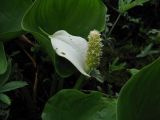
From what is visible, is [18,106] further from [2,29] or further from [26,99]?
[2,29]

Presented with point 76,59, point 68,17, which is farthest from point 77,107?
point 68,17

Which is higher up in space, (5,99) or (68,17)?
(68,17)

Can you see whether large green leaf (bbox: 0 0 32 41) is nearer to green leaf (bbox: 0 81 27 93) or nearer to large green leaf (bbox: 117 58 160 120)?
green leaf (bbox: 0 81 27 93)

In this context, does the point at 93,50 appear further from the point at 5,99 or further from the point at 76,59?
the point at 5,99

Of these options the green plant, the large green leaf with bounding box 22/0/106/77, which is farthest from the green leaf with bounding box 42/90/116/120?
the large green leaf with bounding box 22/0/106/77

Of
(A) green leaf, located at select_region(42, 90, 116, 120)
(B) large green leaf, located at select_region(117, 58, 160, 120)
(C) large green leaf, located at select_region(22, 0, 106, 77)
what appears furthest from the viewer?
(C) large green leaf, located at select_region(22, 0, 106, 77)
